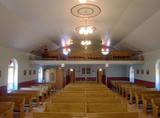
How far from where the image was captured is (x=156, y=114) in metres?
6.77

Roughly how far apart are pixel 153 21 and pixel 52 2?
4.23m

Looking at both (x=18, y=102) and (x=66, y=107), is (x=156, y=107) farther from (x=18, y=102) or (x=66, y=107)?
(x=18, y=102)

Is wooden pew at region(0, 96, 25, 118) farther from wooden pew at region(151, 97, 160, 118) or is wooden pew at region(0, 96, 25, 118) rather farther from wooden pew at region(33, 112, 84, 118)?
wooden pew at region(151, 97, 160, 118)

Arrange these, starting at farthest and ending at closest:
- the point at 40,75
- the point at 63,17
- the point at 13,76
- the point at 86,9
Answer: the point at 40,75, the point at 13,76, the point at 63,17, the point at 86,9

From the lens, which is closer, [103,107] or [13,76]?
[103,107]

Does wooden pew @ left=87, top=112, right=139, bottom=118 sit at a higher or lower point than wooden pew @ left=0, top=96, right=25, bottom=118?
higher

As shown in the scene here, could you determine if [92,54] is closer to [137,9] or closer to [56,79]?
[56,79]

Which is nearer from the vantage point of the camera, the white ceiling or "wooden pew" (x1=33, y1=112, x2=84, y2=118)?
"wooden pew" (x1=33, y1=112, x2=84, y2=118)

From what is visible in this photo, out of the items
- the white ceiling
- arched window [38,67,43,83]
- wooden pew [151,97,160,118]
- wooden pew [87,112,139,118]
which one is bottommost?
wooden pew [151,97,160,118]

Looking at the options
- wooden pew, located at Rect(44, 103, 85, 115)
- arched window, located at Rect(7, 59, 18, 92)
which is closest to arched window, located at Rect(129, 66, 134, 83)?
arched window, located at Rect(7, 59, 18, 92)

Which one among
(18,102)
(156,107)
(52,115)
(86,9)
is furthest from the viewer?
(18,102)

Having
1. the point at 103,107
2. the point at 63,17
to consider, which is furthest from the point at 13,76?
the point at 103,107

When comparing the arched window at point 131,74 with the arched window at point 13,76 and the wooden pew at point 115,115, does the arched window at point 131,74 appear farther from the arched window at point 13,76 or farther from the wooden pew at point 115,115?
the wooden pew at point 115,115

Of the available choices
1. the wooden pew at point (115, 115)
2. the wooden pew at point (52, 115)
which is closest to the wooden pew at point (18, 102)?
the wooden pew at point (52, 115)
